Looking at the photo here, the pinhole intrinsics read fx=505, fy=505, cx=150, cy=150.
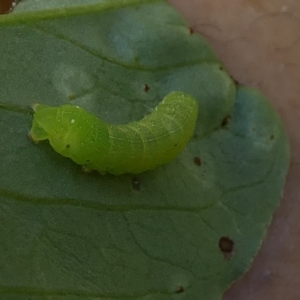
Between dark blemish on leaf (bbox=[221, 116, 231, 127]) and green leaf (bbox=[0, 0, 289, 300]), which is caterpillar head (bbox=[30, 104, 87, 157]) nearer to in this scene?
green leaf (bbox=[0, 0, 289, 300])

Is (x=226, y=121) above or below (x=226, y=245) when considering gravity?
above

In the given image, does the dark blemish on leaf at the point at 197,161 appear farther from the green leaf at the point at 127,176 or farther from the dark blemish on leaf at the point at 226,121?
the dark blemish on leaf at the point at 226,121

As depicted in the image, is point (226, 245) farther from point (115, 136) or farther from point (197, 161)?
point (115, 136)

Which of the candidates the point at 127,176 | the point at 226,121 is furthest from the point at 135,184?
the point at 226,121

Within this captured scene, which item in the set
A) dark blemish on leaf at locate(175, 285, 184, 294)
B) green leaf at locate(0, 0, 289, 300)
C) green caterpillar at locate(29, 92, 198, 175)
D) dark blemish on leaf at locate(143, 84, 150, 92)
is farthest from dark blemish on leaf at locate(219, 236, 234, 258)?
dark blemish on leaf at locate(143, 84, 150, 92)

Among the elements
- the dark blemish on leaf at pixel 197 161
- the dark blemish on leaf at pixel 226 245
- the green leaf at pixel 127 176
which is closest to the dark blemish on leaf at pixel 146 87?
the green leaf at pixel 127 176

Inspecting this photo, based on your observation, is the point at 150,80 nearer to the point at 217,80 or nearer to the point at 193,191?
the point at 217,80
